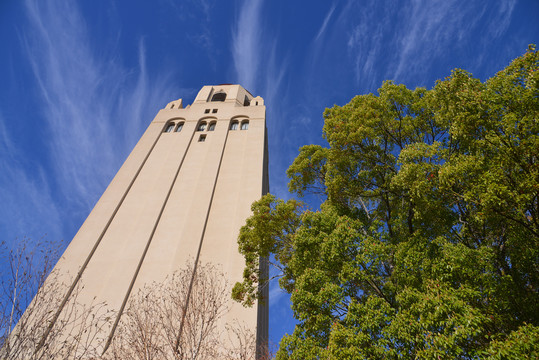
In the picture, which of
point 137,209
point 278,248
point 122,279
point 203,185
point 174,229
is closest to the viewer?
point 278,248

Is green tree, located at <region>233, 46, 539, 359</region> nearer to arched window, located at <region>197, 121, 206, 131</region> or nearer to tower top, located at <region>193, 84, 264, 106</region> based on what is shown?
arched window, located at <region>197, 121, 206, 131</region>

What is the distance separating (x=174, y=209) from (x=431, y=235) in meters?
15.0

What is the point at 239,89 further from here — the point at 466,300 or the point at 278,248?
the point at 466,300

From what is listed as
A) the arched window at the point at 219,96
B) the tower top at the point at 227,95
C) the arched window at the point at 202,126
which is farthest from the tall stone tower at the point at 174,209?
the arched window at the point at 219,96

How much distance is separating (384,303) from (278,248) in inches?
162

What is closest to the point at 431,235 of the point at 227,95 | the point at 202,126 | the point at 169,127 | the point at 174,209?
the point at 174,209

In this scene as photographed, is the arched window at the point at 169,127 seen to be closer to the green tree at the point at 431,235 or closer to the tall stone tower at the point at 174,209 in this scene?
the tall stone tower at the point at 174,209

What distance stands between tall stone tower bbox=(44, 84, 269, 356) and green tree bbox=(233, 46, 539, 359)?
7241 mm

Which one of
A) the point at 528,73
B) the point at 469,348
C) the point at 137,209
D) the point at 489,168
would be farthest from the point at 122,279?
the point at 528,73

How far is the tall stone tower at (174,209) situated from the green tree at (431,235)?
7.24 meters

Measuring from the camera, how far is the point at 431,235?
Result: 7188 mm

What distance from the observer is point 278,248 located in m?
9.12

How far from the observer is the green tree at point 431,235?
486 centimetres

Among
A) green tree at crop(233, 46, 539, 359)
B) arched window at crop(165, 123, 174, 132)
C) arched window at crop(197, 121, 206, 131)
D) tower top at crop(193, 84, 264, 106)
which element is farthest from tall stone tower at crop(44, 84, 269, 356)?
green tree at crop(233, 46, 539, 359)
